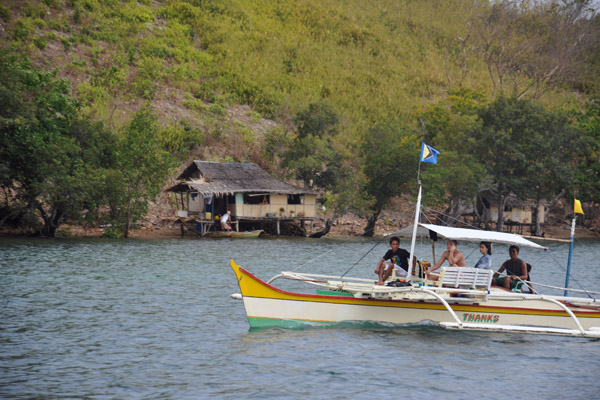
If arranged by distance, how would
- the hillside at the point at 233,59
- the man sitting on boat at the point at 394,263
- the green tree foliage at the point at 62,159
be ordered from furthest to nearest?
the hillside at the point at 233,59
the green tree foliage at the point at 62,159
the man sitting on boat at the point at 394,263

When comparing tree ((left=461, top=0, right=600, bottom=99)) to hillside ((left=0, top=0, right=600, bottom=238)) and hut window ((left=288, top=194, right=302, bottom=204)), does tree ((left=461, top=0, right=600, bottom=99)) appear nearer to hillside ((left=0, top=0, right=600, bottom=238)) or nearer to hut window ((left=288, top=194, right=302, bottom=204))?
hillside ((left=0, top=0, right=600, bottom=238))

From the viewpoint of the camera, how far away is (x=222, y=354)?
12.2m

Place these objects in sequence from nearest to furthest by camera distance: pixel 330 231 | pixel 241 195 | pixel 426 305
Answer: pixel 426 305 → pixel 241 195 → pixel 330 231

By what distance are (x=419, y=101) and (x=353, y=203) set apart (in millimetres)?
29039

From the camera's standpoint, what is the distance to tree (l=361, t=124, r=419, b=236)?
4578 cm

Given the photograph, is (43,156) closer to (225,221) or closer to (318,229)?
(225,221)

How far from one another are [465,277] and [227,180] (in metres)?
30.1

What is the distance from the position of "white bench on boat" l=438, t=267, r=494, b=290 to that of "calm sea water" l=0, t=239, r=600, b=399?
4.00 ft

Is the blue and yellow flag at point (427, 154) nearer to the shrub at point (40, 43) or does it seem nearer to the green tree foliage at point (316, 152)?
the green tree foliage at point (316, 152)

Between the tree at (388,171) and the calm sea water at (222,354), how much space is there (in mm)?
26960

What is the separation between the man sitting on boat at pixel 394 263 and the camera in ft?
49.5

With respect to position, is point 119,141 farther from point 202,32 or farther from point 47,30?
point 202,32

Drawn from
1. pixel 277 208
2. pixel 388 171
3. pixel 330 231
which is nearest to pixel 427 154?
pixel 277 208

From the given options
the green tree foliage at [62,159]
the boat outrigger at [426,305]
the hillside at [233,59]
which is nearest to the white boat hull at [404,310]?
the boat outrigger at [426,305]
